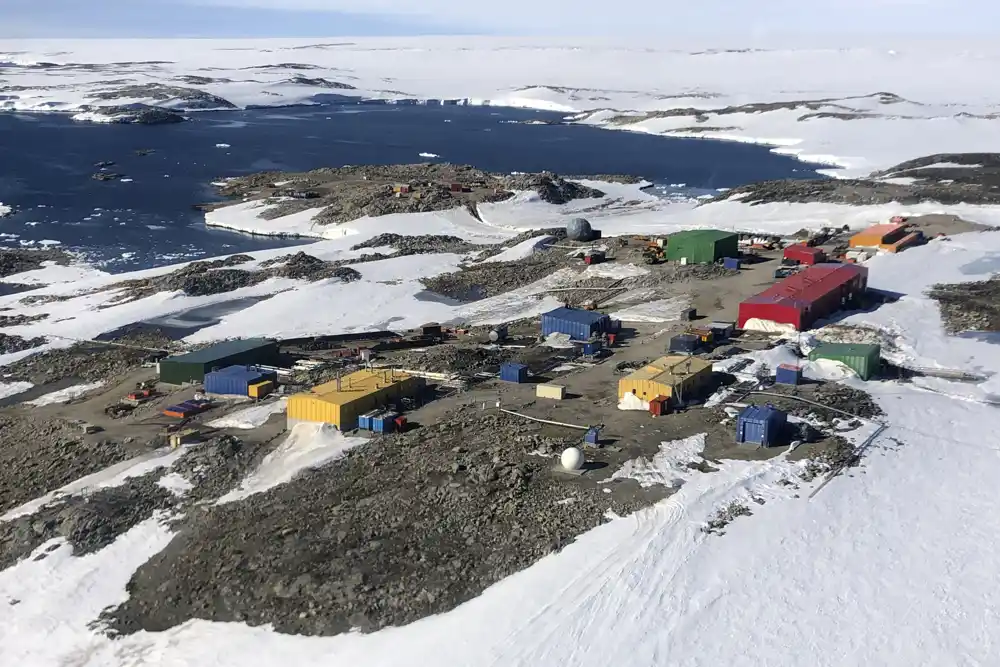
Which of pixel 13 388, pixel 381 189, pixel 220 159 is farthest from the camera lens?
pixel 220 159

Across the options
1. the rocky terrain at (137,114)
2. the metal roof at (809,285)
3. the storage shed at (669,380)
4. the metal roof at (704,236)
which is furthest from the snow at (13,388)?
the rocky terrain at (137,114)

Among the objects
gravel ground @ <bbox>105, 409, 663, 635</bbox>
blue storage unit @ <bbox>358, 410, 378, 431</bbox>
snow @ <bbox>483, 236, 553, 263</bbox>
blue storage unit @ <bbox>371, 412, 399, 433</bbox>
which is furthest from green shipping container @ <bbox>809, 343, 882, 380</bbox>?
snow @ <bbox>483, 236, 553, 263</bbox>

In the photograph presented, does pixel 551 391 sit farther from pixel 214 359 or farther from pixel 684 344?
pixel 214 359

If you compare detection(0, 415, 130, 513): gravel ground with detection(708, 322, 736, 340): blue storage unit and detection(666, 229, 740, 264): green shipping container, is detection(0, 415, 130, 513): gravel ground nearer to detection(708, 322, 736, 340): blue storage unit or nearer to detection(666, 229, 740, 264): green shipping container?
detection(708, 322, 736, 340): blue storage unit

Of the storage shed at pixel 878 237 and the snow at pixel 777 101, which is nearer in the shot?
the storage shed at pixel 878 237

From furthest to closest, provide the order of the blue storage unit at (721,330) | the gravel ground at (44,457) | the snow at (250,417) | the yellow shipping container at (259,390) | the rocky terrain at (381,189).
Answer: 1. the rocky terrain at (381,189)
2. the blue storage unit at (721,330)
3. the yellow shipping container at (259,390)
4. the snow at (250,417)
5. the gravel ground at (44,457)

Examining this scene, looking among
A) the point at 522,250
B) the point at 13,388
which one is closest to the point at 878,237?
the point at 522,250

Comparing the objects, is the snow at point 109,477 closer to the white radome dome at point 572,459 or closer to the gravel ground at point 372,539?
the gravel ground at point 372,539
